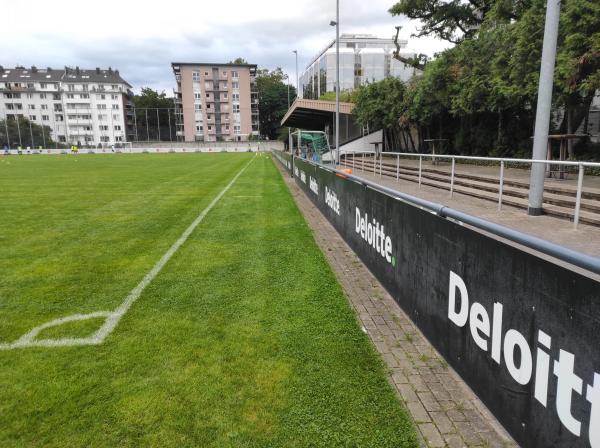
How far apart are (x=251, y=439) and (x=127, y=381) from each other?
126 cm

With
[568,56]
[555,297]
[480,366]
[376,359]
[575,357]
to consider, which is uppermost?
[568,56]

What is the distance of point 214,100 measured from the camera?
10519 cm

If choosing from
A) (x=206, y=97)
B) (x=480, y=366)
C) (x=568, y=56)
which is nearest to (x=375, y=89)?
(x=568, y=56)

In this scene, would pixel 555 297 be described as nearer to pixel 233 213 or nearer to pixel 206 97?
pixel 233 213

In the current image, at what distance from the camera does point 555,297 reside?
7.47 ft

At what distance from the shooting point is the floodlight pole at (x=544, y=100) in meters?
7.75

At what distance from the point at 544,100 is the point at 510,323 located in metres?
6.96

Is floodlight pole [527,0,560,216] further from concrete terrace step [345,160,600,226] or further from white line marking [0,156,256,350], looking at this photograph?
white line marking [0,156,256,350]

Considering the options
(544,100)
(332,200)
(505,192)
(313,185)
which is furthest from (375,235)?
(313,185)

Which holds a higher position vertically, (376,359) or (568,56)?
(568,56)

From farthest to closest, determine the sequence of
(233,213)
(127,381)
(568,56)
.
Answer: (233,213), (568,56), (127,381)

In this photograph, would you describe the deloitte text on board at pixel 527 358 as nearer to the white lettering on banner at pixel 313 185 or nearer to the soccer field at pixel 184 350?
the soccer field at pixel 184 350

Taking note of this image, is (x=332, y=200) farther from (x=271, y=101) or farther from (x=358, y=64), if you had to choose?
(x=271, y=101)

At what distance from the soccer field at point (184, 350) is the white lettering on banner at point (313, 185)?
447 centimetres
